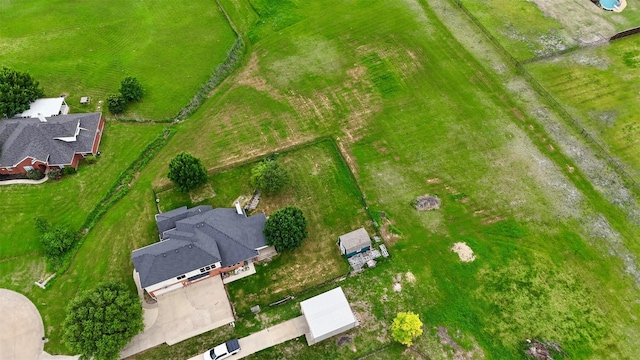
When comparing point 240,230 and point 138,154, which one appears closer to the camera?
point 240,230

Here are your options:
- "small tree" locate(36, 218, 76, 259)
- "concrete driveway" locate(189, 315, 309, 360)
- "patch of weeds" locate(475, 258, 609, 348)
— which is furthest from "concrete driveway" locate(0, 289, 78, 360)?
"patch of weeds" locate(475, 258, 609, 348)

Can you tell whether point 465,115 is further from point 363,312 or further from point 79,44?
point 79,44

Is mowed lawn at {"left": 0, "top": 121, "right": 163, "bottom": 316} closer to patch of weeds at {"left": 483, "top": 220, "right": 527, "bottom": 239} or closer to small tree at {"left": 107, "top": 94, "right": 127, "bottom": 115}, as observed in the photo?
small tree at {"left": 107, "top": 94, "right": 127, "bottom": 115}

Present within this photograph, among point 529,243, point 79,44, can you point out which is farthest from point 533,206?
point 79,44

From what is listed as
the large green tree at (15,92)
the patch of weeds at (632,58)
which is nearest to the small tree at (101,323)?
the large green tree at (15,92)

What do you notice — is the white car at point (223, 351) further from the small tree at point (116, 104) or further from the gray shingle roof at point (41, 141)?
the small tree at point (116, 104)
